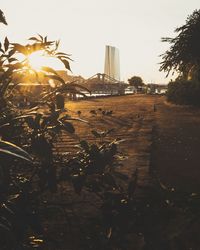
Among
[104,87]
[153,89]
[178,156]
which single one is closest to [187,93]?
[178,156]

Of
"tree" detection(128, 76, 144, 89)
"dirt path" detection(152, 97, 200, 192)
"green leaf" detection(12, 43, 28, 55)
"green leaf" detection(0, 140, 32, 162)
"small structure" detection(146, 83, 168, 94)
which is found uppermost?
"tree" detection(128, 76, 144, 89)

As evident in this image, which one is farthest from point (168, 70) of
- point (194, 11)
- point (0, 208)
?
point (0, 208)

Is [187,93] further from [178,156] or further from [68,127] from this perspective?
[68,127]

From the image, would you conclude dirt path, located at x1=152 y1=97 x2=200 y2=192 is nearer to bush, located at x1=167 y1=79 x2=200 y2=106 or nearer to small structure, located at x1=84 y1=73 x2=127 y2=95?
bush, located at x1=167 y1=79 x2=200 y2=106

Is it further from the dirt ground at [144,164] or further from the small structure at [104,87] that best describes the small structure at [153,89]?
the dirt ground at [144,164]

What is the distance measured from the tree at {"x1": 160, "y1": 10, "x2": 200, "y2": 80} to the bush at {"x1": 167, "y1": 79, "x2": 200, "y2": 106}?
2.22 ft

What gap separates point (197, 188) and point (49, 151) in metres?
3.29

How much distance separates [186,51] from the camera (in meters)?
21.2

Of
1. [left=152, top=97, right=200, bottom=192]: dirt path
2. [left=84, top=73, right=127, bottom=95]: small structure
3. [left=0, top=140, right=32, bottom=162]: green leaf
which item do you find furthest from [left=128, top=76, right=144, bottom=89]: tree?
[left=0, top=140, right=32, bottom=162]: green leaf

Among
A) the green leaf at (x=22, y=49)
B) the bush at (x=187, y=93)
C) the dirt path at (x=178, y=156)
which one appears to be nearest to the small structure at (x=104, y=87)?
the bush at (x=187, y=93)

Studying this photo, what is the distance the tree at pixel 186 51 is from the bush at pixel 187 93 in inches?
26.6

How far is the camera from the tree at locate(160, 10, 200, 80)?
69.0 feet

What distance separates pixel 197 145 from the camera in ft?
25.1

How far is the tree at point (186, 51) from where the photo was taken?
2103cm
